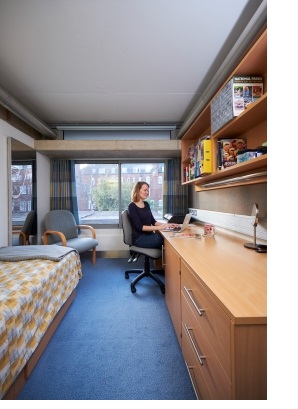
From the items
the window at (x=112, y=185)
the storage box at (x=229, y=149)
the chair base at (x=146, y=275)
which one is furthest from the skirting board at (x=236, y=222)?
the window at (x=112, y=185)

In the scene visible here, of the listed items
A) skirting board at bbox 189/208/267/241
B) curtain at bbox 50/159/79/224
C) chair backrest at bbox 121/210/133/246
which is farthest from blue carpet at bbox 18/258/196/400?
curtain at bbox 50/159/79/224

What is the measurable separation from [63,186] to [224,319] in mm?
3777

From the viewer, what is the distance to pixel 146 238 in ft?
8.25

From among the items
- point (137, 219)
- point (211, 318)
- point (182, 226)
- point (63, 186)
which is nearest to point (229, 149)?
point (182, 226)

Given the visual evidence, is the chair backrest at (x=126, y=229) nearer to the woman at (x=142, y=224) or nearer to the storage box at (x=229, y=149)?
the woman at (x=142, y=224)

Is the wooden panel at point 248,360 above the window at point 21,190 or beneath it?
beneath

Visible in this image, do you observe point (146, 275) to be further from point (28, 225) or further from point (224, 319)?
point (224, 319)

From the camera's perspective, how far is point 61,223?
3.48m

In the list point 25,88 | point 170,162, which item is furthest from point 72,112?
point 170,162

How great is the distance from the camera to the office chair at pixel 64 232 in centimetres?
319

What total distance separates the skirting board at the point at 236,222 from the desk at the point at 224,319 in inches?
11.5

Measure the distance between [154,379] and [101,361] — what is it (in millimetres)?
411

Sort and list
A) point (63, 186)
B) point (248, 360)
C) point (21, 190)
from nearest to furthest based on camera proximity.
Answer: point (248, 360), point (21, 190), point (63, 186)
